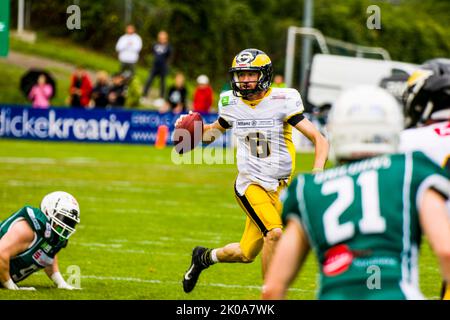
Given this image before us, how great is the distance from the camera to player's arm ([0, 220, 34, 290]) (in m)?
7.61

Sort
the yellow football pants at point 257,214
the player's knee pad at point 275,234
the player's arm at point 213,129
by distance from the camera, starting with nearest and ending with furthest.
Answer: the player's knee pad at point 275,234
the yellow football pants at point 257,214
the player's arm at point 213,129

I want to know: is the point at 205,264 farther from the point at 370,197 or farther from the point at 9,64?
the point at 9,64

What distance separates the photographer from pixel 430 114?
4742 mm

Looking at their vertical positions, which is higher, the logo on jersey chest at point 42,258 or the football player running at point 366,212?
the football player running at point 366,212

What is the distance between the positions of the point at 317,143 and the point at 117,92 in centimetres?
1831

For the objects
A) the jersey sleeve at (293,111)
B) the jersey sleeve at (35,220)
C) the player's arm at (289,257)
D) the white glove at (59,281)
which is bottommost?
the white glove at (59,281)

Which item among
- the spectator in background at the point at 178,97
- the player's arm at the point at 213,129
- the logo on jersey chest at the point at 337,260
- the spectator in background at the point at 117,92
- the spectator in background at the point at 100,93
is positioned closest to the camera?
the logo on jersey chest at the point at 337,260

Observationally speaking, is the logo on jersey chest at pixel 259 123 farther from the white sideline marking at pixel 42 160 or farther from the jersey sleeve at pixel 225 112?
the white sideline marking at pixel 42 160

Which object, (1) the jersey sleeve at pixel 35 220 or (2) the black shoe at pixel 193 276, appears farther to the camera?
(2) the black shoe at pixel 193 276

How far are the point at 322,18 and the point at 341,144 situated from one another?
39145mm

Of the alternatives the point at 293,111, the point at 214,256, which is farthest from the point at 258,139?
the point at 214,256

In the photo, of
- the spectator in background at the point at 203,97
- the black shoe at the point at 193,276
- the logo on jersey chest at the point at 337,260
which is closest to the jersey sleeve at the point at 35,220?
the black shoe at the point at 193,276

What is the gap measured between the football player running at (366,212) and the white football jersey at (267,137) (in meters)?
4.17

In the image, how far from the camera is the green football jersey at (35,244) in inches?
305
